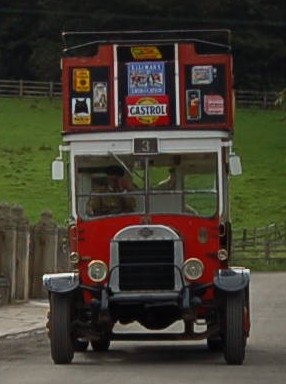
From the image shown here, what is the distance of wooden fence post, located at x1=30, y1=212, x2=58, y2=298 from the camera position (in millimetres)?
25781

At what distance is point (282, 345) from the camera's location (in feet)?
58.8

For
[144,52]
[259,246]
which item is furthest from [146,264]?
[259,246]

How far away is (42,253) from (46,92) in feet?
148

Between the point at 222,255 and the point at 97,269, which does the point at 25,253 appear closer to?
the point at 97,269

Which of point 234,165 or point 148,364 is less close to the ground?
point 234,165

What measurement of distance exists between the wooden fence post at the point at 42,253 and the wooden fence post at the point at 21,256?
3.59ft

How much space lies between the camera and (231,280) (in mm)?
15133

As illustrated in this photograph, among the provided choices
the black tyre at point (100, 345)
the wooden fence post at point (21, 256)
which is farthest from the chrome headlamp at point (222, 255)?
the wooden fence post at point (21, 256)

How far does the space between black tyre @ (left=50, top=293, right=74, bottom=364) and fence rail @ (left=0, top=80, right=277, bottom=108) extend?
55094mm

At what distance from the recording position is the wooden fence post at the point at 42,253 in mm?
25781

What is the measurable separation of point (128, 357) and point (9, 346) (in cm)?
205

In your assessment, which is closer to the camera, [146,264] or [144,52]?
[146,264]

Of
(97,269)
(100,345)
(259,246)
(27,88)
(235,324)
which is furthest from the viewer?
(27,88)

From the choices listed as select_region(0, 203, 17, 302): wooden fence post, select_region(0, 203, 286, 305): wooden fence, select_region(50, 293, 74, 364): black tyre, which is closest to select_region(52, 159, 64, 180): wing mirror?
select_region(50, 293, 74, 364): black tyre
